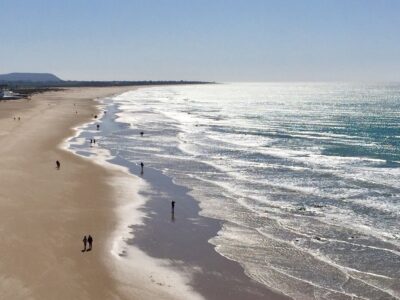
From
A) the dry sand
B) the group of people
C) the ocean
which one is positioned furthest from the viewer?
the group of people

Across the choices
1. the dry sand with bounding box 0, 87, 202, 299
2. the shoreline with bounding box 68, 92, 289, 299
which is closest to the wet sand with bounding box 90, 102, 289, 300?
the shoreline with bounding box 68, 92, 289, 299

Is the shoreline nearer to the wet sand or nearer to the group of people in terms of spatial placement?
the wet sand

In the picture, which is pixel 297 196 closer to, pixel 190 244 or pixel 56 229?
pixel 190 244

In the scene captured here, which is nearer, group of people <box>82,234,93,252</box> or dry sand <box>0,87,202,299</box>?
dry sand <box>0,87,202,299</box>

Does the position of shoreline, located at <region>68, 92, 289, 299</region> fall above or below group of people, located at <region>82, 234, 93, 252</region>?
below

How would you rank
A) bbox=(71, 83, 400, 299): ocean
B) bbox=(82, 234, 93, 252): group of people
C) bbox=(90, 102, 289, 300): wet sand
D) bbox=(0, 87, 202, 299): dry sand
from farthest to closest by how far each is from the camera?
bbox=(82, 234, 93, 252): group of people → bbox=(71, 83, 400, 299): ocean → bbox=(90, 102, 289, 300): wet sand → bbox=(0, 87, 202, 299): dry sand

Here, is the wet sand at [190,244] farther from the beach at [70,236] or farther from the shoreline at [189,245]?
the beach at [70,236]

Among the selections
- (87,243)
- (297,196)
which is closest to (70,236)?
(87,243)

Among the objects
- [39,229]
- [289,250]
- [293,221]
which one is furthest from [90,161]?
[289,250]
